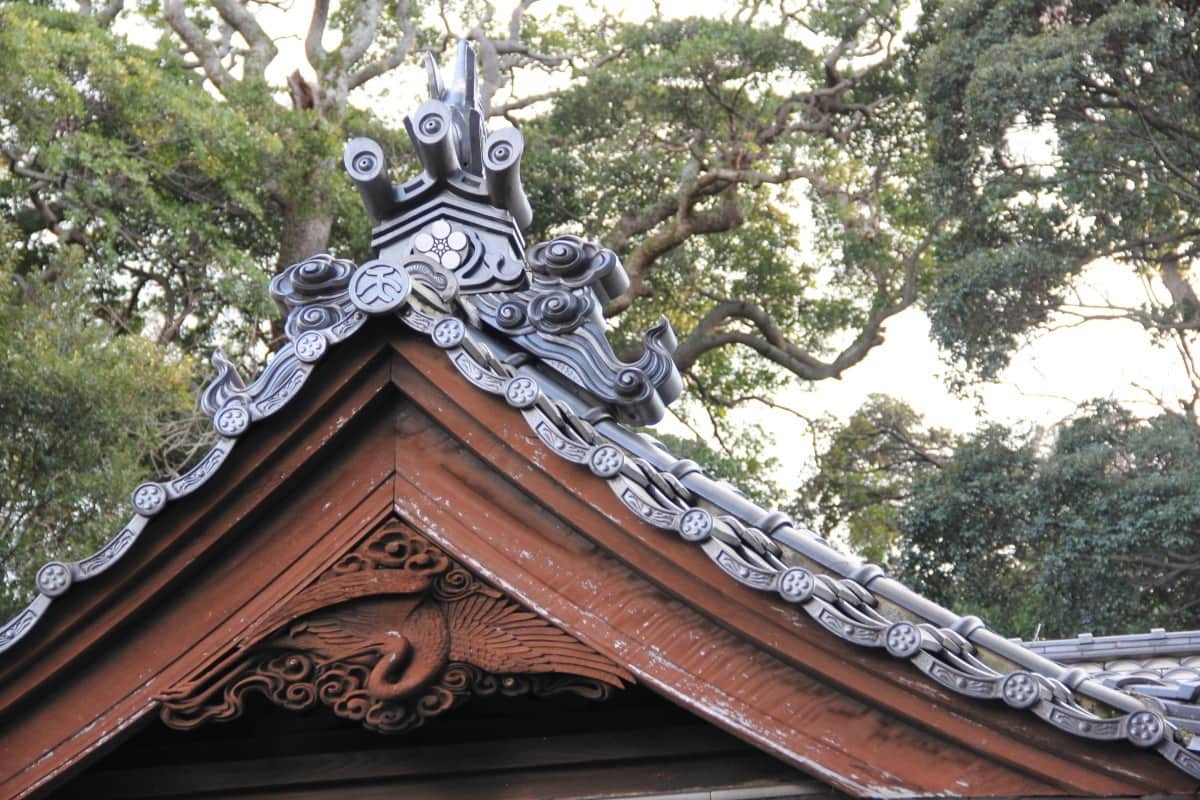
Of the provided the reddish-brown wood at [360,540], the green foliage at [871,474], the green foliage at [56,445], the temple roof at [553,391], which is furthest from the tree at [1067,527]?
the reddish-brown wood at [360,540]

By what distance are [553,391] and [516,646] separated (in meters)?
0.83

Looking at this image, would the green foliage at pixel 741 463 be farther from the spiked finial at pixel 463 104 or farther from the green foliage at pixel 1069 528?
the spiked finial at pixel 463 104

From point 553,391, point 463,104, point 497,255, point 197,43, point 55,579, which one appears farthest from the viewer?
point 197,43

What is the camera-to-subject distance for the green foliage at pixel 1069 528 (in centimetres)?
1535

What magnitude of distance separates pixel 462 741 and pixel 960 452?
1425cm

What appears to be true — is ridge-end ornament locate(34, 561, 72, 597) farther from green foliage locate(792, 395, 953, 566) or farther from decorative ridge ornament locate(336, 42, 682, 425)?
green foliage locate(792, 395, 953, 566)

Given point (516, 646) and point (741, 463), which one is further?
point (741, 463)

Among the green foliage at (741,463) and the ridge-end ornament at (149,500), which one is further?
the green foliage at (741,463)

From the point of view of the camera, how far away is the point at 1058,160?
55.1 ft

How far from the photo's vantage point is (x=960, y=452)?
55.6 ft

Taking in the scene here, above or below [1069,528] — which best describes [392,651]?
below

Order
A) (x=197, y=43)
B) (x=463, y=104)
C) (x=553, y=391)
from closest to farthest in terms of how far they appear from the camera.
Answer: (x=553, y=391), (x=463, y=104), (x=197, y=43)

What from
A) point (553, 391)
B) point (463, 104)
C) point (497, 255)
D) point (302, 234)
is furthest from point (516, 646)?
point (302, 234)

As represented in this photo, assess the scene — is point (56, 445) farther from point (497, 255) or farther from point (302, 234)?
point (497, 255)
